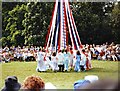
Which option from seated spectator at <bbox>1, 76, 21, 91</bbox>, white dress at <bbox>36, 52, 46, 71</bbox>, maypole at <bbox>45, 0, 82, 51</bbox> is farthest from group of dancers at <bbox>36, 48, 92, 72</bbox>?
seated spectator at <bbox>1, 76, 21, 91</bbox>

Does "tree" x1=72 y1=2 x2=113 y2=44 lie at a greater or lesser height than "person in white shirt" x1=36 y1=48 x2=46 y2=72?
greater

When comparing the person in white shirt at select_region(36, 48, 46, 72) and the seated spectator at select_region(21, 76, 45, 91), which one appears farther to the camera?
the person in white shirt at select_region(36, 48, 46, 72)

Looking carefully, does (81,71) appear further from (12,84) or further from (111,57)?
(12,84)

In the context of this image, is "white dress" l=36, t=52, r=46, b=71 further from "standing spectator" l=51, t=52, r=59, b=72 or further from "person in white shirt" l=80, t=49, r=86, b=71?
"person in white shirt" l=80, t=49, r=86, b=71

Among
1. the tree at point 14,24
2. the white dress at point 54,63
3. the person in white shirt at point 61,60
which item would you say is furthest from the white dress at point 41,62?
the tree at point 14,24

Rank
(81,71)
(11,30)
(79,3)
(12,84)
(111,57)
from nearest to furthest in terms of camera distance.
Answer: (12,84), (81,71), (111,57), (79,3), (11,30)

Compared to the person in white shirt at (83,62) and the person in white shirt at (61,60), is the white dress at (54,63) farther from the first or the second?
the person in white shirt at (83,62)

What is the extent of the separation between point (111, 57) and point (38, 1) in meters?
7.11

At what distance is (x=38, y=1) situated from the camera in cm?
2412

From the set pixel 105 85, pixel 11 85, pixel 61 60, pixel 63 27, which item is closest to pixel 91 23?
pixel 63 27

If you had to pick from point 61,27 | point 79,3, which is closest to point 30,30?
point 79,3

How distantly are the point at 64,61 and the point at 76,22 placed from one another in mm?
10656

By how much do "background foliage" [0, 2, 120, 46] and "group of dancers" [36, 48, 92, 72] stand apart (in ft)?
32.1

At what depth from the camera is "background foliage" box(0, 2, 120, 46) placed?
23.8m
